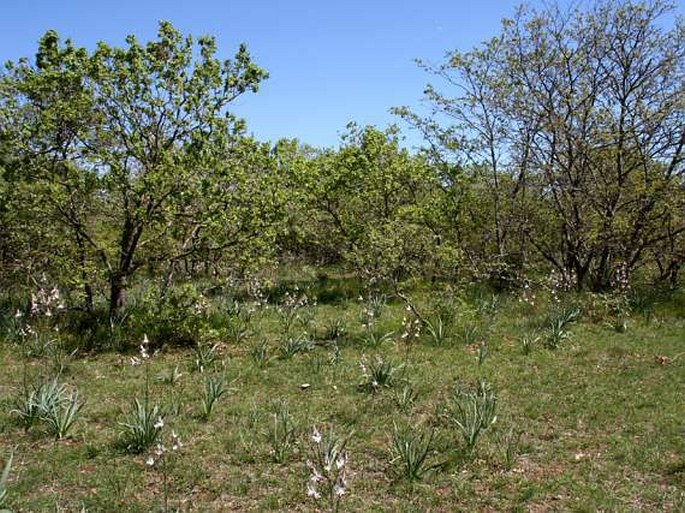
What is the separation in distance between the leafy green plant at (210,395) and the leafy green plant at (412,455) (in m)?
1.95

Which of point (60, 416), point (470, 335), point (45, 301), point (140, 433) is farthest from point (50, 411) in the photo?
point (470, 335)

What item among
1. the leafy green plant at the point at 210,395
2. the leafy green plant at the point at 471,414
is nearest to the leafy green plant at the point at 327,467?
the leafy green plant at the point at 471,414

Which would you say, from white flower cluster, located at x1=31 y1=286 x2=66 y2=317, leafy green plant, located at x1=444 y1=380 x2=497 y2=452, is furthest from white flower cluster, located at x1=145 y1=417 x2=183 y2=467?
leafy green plant, located at x1=444 y1=380 x2=497 y2=452

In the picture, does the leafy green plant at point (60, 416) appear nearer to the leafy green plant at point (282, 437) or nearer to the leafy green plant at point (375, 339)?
the leafy green plant at point (282, 437)

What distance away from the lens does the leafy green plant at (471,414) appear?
5.24 m

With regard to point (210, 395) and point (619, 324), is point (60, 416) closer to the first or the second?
point (210, 395)

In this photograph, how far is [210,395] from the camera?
6.08 m

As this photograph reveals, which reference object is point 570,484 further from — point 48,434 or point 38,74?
point 38,74

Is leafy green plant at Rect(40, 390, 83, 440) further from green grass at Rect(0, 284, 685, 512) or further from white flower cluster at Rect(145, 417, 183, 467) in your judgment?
white flower cluster at Rect(145, 417, 183, 467)

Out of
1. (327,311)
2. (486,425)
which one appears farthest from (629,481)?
(327,311)

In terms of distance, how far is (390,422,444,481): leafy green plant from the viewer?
4.76 m

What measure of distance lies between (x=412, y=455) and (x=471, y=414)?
3.20 feet

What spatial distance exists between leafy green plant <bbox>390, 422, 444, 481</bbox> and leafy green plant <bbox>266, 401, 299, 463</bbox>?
91cm

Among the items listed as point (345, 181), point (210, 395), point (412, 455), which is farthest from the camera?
point (345, 181)
